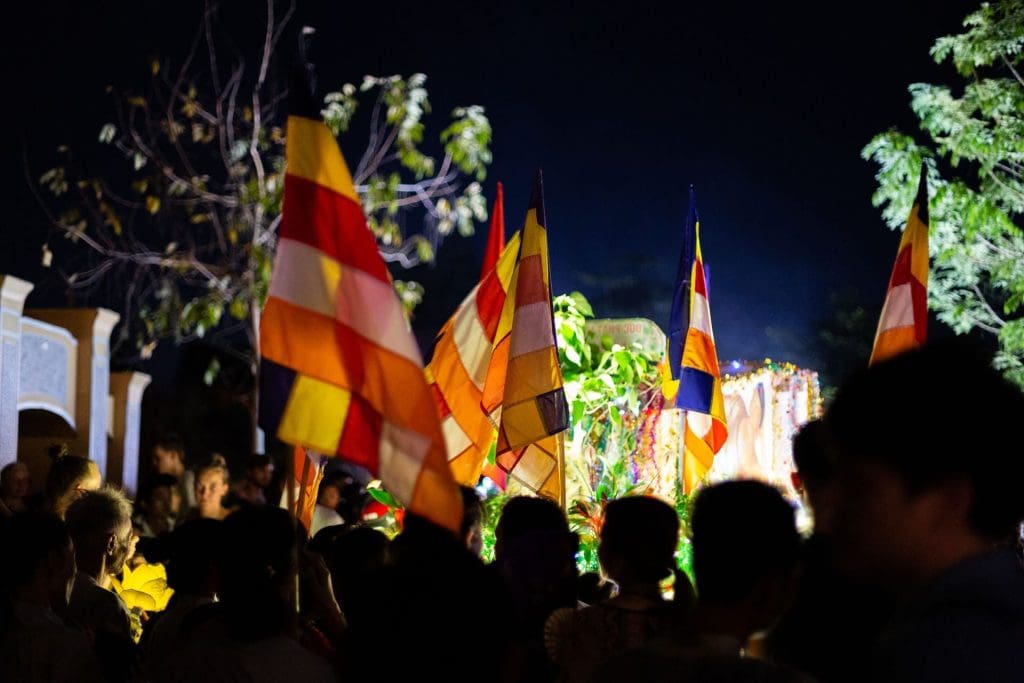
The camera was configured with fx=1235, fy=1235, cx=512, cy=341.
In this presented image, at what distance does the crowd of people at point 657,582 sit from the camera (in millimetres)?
1945

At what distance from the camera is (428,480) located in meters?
3.71

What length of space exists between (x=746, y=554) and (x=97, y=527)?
3410 mm

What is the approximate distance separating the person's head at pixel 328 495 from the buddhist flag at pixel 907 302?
5.22 meters

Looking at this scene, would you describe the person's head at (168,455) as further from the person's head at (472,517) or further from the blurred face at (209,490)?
the person's head at (472,517)

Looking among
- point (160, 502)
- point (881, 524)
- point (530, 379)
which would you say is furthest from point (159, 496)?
point (881, 524)

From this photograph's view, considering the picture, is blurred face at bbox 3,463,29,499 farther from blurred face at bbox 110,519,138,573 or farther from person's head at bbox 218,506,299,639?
person's head at bbox 218,506,299,639

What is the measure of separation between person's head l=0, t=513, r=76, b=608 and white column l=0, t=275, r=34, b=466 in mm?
11381

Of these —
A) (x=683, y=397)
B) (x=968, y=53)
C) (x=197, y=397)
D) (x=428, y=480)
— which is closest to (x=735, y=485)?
(x=428, y=480)

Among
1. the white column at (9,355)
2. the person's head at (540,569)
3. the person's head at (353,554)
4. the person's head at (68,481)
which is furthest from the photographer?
the white column at (9,355)

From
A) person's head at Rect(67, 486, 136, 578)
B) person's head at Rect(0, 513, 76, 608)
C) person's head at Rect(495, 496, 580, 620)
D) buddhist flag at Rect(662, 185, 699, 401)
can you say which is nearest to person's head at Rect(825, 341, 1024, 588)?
person's head at Rect(495, 496, 580, 620)

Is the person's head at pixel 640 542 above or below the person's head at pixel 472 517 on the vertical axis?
below

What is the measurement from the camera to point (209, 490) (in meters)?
9.60

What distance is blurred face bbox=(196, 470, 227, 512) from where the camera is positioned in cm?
955

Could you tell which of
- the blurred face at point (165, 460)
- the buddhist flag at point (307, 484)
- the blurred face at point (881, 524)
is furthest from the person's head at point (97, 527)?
the blurred face at point (165, 460)
